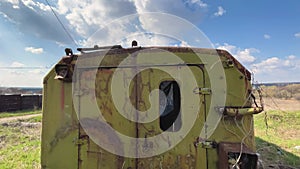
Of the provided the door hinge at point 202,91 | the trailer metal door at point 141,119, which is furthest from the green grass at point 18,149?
the door hinge at point 202,91

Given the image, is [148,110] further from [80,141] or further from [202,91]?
[80,141]

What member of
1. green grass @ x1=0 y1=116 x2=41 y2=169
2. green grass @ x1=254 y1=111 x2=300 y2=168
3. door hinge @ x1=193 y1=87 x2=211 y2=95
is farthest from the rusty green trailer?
green grass @ x1=0 y1=116 x2=41 y2=169

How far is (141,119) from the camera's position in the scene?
3.44 metres

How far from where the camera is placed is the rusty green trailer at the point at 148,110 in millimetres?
3316

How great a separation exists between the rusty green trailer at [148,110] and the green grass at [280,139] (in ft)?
2.52

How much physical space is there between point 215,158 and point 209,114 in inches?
25.0

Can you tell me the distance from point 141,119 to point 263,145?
6016mm

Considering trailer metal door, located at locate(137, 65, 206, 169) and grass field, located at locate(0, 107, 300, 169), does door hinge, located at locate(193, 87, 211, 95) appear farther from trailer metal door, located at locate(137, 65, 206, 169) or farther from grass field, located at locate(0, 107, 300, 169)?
grass field, located at locate(0, 107, 300, 169)

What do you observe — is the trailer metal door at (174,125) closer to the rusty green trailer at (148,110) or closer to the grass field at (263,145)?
the rusty green trailer at (148,110)

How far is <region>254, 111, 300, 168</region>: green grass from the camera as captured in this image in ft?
20.7

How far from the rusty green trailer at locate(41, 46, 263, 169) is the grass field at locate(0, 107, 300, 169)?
2.56m

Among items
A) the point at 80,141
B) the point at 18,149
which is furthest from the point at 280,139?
the point at 18,149

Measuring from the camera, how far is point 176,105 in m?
3.68

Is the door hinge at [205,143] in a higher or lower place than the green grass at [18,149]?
higher
